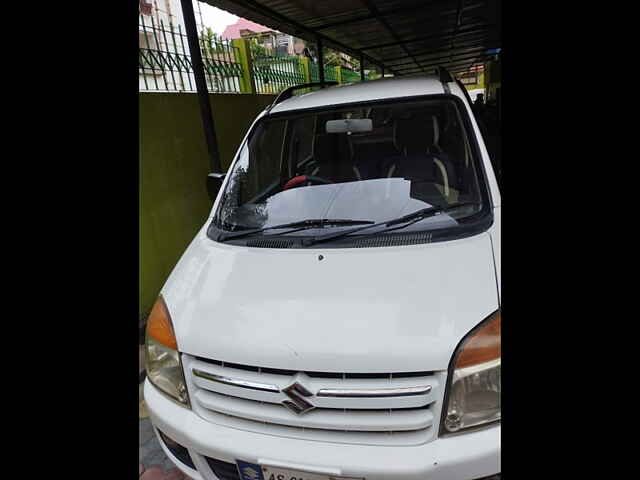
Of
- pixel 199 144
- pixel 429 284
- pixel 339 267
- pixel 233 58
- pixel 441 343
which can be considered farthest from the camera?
pixel 233 58

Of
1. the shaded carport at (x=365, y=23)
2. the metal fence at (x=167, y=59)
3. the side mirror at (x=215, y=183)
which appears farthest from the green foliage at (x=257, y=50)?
the side mirror at (x=215, y=183)

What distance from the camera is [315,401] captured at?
4.44 ft

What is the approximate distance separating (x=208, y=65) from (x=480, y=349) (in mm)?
4872

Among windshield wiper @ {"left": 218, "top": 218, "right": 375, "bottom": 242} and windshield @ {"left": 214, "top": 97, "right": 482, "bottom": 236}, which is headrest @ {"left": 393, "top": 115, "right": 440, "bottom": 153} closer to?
windshield @ {"left": 214, "top": 97, "right": 482, "bottom": 236}

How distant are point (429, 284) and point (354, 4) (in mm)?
5646

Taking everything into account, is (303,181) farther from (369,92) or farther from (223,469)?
(223,469)

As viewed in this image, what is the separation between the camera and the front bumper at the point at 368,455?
4.12 feet

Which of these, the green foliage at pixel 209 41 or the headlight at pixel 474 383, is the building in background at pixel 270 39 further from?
the headlight at pixel 474 383

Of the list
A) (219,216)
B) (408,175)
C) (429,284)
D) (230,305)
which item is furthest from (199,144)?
(429,284)

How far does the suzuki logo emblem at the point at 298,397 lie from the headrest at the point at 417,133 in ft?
5.36

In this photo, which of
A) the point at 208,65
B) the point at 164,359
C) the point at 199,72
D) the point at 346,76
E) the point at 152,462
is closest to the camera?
the point at 164,359

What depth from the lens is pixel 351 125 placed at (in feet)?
7.83

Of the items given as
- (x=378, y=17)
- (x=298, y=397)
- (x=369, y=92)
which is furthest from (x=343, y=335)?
(x=378, y=17)
